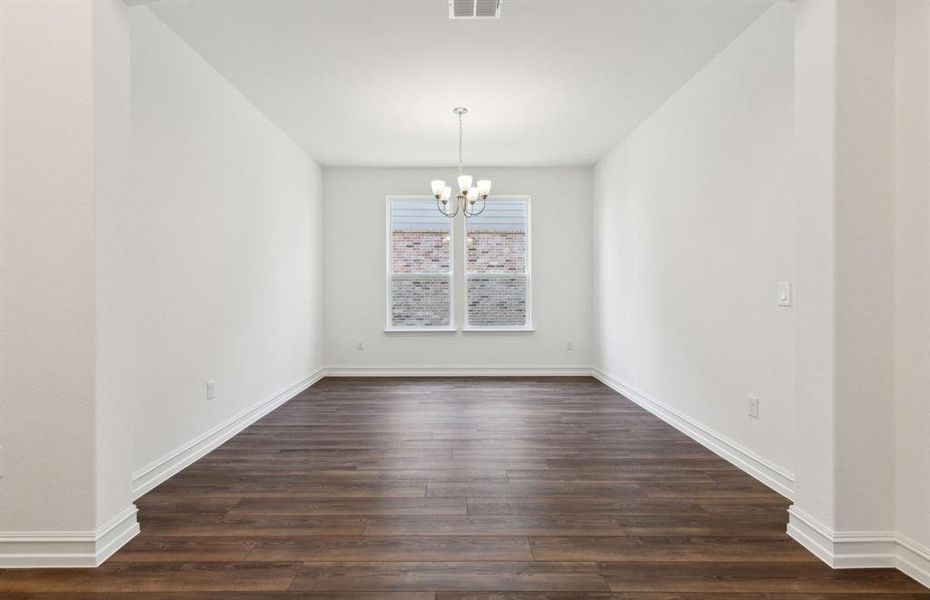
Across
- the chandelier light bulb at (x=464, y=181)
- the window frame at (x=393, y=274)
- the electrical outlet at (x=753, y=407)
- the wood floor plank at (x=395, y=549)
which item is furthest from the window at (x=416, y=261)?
the wood floor plank at (x=395, y=549)

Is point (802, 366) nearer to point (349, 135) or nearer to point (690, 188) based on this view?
point (690, 188)

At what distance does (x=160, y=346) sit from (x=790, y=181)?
3766 millimetres

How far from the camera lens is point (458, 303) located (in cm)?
676

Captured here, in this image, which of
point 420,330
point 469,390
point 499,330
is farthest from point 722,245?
point 420,330

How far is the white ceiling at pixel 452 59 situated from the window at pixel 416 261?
1.62 meters

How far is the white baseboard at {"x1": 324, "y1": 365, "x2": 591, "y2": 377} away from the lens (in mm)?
6676

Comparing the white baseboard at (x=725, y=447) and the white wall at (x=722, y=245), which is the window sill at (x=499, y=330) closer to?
the white wall at (x=722, y=245)

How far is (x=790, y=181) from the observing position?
2.74m

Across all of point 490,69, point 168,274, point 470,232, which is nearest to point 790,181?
point 490,69

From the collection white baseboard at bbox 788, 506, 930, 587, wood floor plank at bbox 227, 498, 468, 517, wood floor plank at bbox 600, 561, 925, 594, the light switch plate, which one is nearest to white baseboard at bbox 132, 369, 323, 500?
wood floor plank at bbox 227, 498, 468, 517

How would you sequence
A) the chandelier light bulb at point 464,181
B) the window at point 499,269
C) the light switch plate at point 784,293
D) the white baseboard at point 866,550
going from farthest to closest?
1. the window at point 499,269
2. the chandelier light bulb at point 464,181
3. the light switch plate at point 784,293
4. the white baseboard at point 866,550

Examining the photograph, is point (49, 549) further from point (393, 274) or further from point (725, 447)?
point (393, 274)

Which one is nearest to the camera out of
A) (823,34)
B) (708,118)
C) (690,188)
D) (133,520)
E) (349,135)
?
(823,34)

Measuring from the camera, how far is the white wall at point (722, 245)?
2.83m
